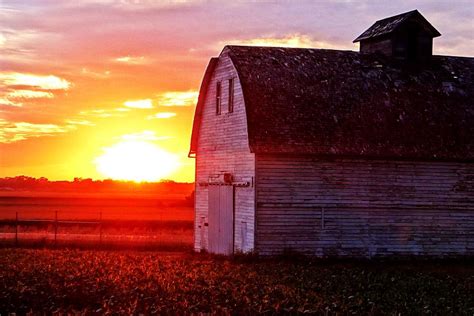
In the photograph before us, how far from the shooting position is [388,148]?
30.4 metres

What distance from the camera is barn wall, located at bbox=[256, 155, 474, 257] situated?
29.4m

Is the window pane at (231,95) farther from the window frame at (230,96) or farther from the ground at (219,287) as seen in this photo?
the ground at (219,287)

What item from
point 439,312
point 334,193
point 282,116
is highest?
point 282,116

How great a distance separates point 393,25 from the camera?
34.5 m

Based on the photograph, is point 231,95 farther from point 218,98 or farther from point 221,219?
point 221,219

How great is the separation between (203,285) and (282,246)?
9.45 m

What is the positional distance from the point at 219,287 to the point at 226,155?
12.4 meters

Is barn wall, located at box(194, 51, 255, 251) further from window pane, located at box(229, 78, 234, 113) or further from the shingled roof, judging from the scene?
the shingled roof

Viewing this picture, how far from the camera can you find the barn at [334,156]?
29500 mm

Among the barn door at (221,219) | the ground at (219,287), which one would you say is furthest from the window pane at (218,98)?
the ground at (219,287)

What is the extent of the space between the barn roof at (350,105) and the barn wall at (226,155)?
85 centimetres

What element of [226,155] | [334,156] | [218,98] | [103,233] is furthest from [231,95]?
[103,233]

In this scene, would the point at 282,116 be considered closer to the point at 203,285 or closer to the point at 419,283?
the point at 419,283

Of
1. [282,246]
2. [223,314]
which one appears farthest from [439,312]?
[282,246]
